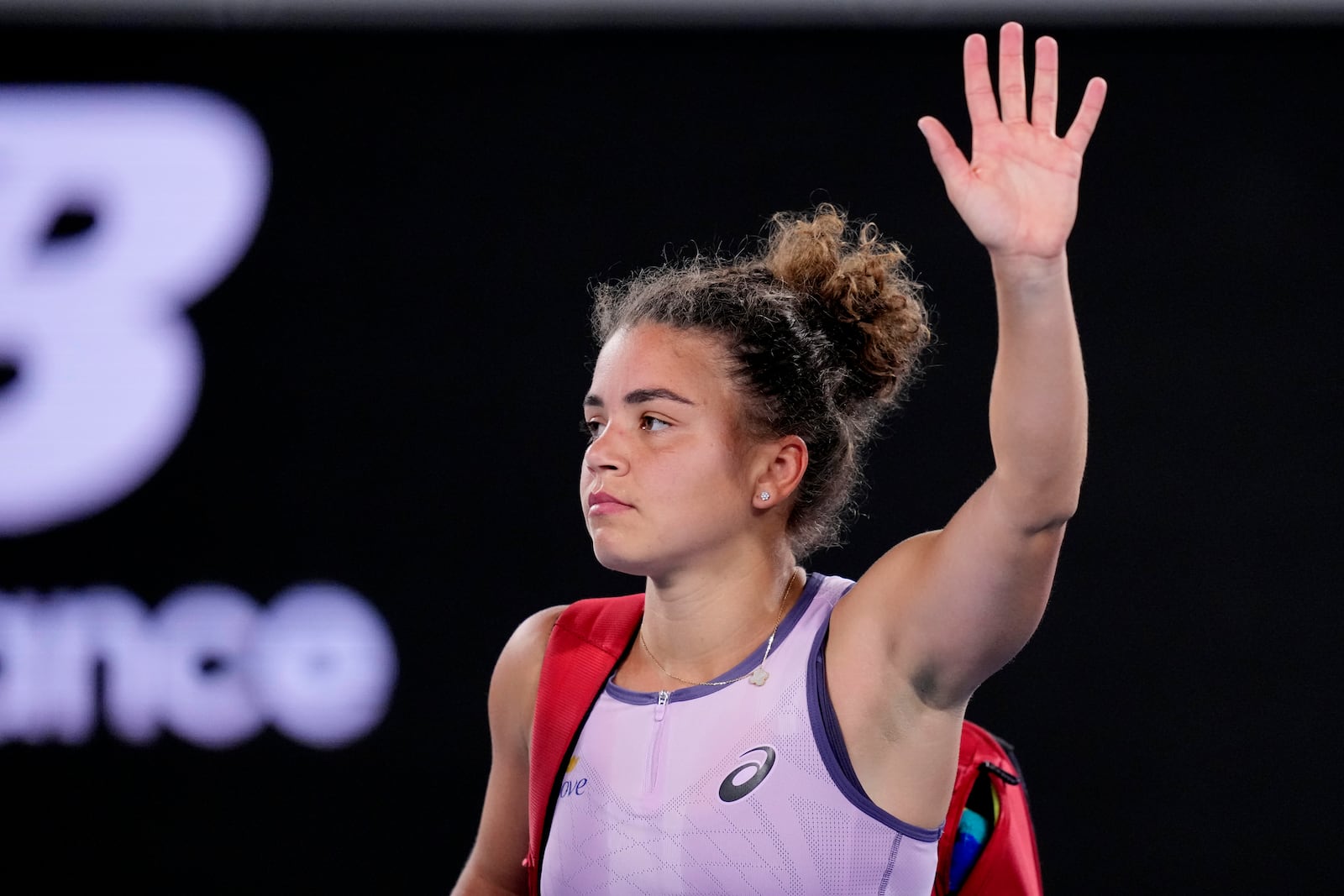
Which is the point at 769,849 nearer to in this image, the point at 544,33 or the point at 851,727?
the point at 851,727

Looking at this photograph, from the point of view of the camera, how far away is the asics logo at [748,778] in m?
Answer: 1.72

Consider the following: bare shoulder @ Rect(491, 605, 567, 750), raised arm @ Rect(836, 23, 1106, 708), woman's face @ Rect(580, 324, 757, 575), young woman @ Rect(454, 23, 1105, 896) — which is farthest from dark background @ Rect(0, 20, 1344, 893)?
raised arm @ Rect(836, 23, 1106, 708)

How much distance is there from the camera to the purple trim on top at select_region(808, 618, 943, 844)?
1.69 metres

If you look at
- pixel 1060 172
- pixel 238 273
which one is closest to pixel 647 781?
pixel 1060 172

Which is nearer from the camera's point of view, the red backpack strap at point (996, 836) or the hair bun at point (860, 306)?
the red backpack strap at point (996, 836)

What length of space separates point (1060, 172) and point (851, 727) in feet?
2.34

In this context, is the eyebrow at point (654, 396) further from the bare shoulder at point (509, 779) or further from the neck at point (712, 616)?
the bare shoulder at point (509, 779)

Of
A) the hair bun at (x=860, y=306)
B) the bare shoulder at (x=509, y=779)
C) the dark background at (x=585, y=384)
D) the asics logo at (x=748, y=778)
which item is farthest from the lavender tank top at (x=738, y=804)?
the dark background at (x=585, y=384)

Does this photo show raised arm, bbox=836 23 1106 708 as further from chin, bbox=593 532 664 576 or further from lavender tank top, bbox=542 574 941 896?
chin, bbox=593 532 664 576

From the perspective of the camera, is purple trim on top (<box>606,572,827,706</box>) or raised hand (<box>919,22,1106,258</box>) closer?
raised hand (<box>919,22,1106,258</box>)

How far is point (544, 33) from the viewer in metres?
3.58

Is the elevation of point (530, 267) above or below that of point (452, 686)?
above

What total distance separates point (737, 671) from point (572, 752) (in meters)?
0.27

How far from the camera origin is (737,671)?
1.82 m
